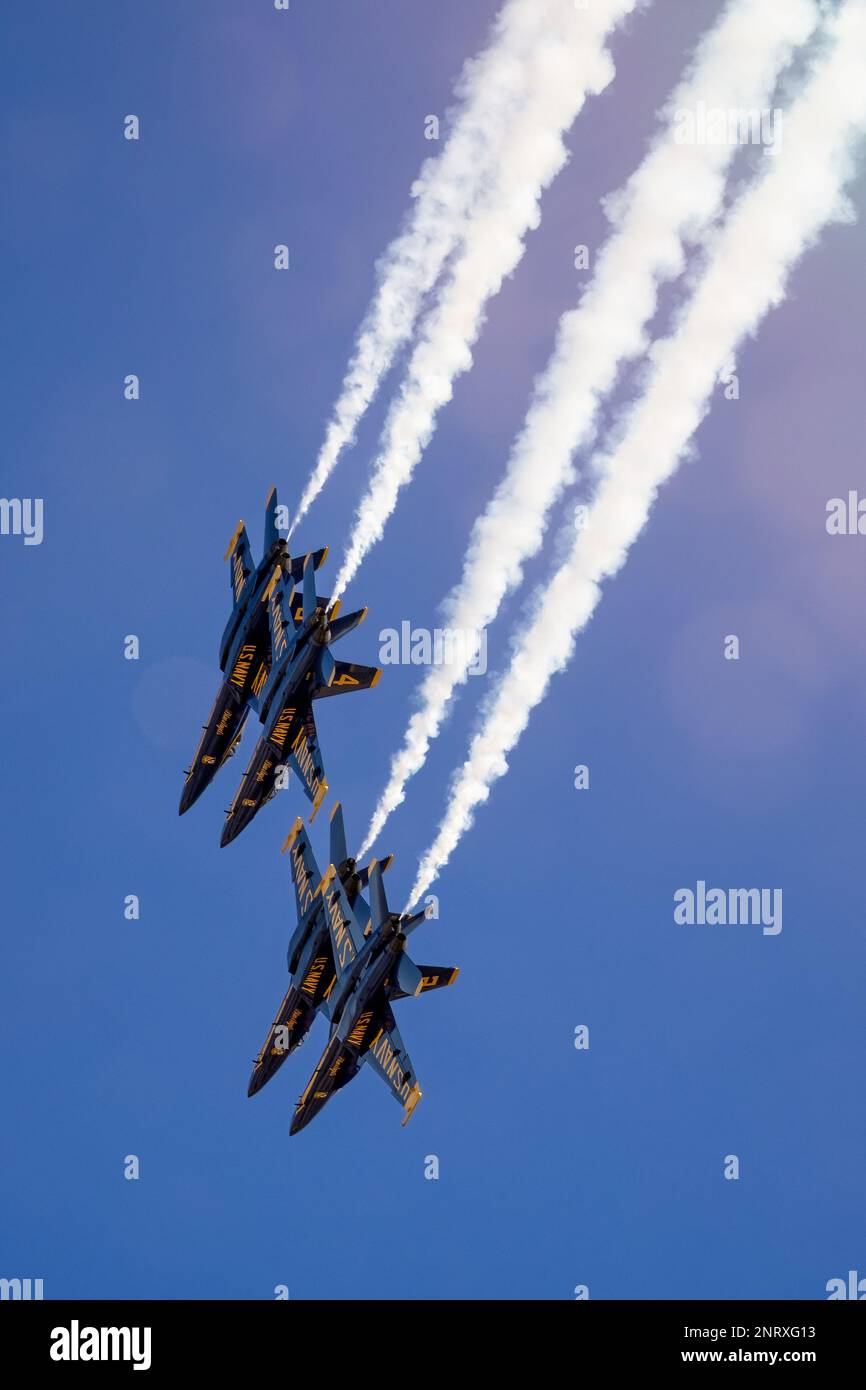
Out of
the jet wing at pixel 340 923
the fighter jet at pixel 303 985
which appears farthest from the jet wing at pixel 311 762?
the fighter jet at pixel 303 985

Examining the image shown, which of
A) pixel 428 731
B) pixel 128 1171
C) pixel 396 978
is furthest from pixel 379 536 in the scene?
pixel 128 1171

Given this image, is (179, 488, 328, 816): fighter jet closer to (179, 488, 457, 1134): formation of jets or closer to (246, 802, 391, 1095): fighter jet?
(179, 488, 457, 1134): formation of jets

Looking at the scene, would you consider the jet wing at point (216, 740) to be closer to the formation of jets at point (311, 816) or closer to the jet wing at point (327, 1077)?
the formation of jets at point (311, 816)

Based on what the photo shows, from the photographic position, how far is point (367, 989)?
42125mm

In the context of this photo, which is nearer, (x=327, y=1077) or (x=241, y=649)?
(x=327, y=1077)

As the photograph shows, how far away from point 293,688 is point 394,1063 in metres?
11.1

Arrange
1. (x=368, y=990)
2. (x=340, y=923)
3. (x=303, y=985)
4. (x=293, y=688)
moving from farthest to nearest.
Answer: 1. (x=303, y=985)
2. (x=340, y=923)
3. (x=293, y=688)
4. (x=368, y=990)

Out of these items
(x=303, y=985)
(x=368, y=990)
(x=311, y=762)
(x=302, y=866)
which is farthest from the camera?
(x=302, y=866)

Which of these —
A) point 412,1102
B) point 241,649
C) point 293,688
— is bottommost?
point 412,1102

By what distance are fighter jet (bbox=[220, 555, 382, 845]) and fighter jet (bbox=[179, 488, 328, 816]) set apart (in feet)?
1.53

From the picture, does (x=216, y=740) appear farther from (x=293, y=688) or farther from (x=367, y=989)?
(x=367, y=989)

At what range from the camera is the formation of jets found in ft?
137

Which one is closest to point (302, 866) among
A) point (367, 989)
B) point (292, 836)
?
point (292, 836)

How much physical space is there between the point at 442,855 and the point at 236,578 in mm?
→ 16126
